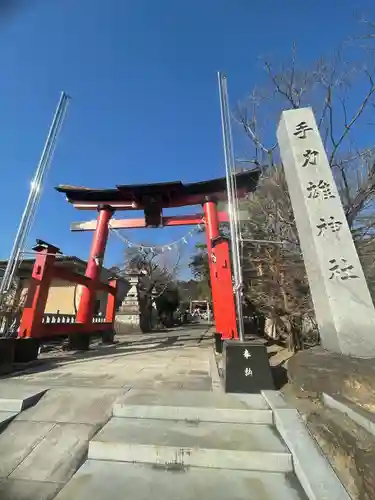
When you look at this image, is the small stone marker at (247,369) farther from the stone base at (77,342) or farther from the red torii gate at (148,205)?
the stone base at (77,342)

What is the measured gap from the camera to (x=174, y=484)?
2266 millimetres

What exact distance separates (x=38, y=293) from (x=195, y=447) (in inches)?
217

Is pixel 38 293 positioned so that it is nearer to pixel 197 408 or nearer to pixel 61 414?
pixel 61 414

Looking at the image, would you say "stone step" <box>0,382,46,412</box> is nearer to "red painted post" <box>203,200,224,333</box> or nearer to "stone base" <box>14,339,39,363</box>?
"stone base" <box>14,339,39,363</box>

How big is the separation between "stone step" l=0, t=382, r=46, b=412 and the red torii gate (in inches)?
207

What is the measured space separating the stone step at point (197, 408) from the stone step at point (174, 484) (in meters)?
0.72

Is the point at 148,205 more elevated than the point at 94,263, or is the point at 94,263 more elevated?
the point at 148,205

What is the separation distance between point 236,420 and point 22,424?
7.96 ft

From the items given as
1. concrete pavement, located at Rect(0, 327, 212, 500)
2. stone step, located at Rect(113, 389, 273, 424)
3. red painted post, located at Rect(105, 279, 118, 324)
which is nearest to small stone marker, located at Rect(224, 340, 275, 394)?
stone step, located at Rect(113, 389, 273, 424)

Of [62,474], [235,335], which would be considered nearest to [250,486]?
[62,474]

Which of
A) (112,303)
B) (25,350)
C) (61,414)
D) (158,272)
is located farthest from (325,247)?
(158,272)

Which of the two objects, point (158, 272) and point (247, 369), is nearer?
point (247, 369)

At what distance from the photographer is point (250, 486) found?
2244 millimetres

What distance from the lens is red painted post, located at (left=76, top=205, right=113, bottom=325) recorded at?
30.8ft
